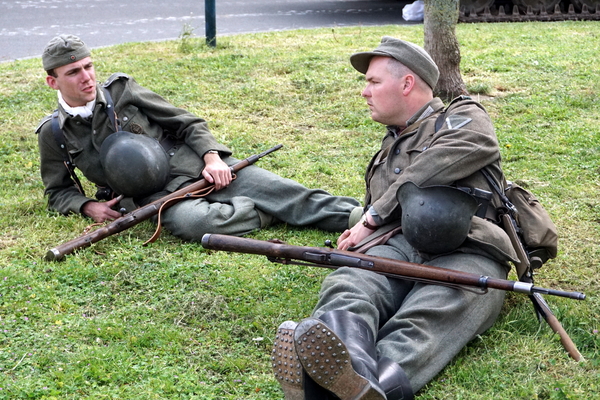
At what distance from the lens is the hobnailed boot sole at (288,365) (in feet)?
10.2

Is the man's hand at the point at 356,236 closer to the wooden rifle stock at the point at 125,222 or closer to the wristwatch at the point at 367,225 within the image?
the wristwatch at the point at 367,225

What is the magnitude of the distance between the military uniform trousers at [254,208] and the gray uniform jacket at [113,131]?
28 centimetres

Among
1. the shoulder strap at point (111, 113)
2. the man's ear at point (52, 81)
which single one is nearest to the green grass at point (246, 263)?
the shoulder strap at point (111, 113)

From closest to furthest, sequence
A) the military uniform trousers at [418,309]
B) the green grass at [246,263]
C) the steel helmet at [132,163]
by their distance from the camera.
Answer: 1. the military uniform trousers at [418,309]
2. the green grass at [246,263]
3. the steel helmet at [132,163]

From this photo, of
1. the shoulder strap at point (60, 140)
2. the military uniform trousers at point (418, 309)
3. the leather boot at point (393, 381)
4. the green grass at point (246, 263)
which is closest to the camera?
the leather boot at point (393, 381)

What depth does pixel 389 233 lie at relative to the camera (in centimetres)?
423

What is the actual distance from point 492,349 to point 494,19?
10949 millimetres

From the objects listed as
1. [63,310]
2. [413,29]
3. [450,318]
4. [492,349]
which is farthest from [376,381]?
[413,29]

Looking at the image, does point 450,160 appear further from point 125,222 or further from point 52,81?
point 52,81

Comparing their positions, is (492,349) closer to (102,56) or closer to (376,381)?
(376,381)

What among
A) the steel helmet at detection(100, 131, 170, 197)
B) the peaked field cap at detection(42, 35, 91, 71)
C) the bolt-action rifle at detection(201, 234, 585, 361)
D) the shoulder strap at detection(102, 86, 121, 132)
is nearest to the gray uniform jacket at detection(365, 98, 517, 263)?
the bolt-action rifle at detection(201, 234, 585, 361)

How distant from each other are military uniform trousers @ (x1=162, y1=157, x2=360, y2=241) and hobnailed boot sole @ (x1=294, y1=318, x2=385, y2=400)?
2.44m

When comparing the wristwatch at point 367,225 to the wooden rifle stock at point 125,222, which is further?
the wooden rifle stock at point 125,222

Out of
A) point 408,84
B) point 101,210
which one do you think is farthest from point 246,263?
point 408,84
